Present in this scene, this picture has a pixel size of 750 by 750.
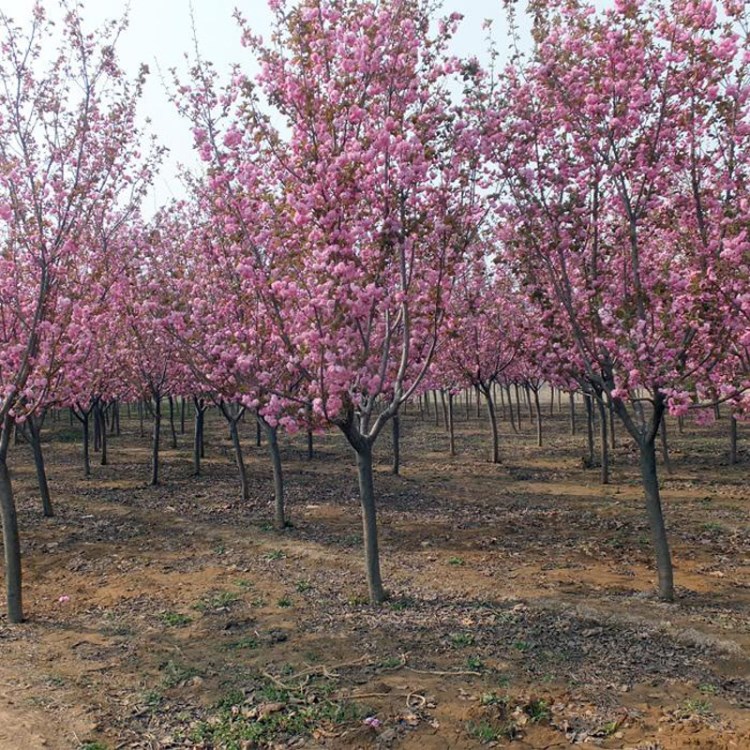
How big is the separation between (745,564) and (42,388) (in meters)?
11.9

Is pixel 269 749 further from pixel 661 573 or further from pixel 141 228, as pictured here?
pixel 141 228

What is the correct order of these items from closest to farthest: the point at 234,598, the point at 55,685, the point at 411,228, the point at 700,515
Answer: the point at 55,685
the point at 411,228
the point at 234,598
the point at 700,515

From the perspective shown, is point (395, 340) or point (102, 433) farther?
point (102, 433)

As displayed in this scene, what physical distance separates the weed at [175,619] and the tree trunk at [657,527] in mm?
6890

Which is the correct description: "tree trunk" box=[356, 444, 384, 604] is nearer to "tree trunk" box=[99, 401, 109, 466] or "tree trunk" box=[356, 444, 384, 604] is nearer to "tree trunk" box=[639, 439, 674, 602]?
"tree trunk" box=[639, 439, 674, 602]

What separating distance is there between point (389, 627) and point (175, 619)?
10.5ft

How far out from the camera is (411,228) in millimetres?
8461

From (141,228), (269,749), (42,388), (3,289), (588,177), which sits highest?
(141,228)

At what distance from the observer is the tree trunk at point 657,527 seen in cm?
935

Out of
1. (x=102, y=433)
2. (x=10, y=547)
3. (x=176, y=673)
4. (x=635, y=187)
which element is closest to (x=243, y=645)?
(x=176, y=673)

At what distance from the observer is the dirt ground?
633 cm

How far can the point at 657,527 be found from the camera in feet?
31.0

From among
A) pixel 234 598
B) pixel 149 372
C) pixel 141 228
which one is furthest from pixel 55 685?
pixel 149 372

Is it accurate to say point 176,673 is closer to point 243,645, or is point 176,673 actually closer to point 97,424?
point 243,645
